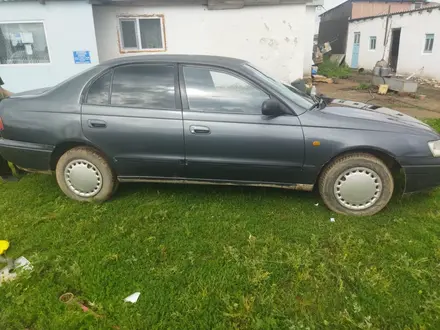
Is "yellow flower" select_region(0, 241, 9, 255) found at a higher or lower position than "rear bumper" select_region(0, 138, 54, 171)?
lower

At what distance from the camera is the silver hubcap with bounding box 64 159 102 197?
3.51 m

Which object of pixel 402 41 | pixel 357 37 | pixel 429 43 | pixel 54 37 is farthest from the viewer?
pixel 357 37

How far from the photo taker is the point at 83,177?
352cm

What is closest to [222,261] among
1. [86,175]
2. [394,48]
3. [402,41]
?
[86,175]

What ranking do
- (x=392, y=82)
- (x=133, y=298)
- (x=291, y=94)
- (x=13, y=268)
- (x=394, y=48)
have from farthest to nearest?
(x=394, y=48) → (x=392, y=82) → (x=291, y=94) → (x=13, y=268) → (x=133, y=298)

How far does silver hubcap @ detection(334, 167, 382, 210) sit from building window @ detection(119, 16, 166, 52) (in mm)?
7643

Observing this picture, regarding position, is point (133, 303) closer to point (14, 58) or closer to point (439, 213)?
point (439, 213)

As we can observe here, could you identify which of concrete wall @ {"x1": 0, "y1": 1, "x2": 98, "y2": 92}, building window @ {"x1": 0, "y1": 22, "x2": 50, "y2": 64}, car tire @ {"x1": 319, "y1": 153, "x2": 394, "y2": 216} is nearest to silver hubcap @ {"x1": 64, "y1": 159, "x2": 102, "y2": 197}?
car tire @ {"x1": 319, "y1": 153, "x2": 394, "y2": 216}

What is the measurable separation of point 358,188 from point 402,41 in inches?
702

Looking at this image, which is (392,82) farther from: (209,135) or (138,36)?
(209,135)

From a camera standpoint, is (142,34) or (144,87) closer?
(144,87)

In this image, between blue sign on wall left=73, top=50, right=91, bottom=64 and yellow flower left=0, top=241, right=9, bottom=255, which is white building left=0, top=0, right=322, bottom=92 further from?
yellow flower left=0, top=241, right=9, bottom=255

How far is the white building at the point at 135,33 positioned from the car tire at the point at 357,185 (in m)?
7.13

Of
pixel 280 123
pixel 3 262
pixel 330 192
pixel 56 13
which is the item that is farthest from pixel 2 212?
pixel 56 13
